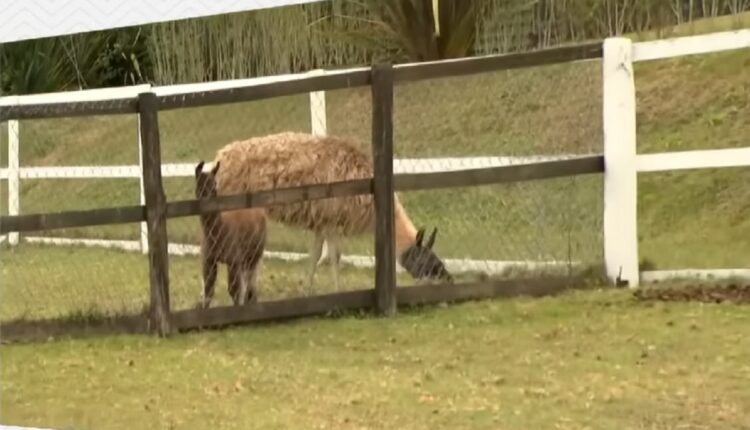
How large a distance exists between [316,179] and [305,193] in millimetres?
751

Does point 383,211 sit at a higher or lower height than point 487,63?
lower

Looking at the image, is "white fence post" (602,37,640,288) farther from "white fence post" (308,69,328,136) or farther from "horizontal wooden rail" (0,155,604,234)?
"white fence post" (308,69,328,136)

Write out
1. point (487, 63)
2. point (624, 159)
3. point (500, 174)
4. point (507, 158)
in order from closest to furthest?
point (487, 63), point (500, 174), point (624, 159), point (507, 158)

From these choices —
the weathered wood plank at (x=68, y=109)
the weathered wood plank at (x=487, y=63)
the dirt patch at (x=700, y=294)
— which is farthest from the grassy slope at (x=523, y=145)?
the weathered wood plank at (x=68, y=109)

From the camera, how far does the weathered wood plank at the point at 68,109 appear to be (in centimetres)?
491

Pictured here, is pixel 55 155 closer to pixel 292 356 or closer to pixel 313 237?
pixel 313 237

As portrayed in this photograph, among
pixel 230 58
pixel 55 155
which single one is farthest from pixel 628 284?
pixel 55 155

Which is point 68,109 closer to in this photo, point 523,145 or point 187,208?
point 187,208

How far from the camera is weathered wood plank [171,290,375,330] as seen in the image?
17.1 ft

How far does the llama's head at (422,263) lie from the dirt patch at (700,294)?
1005mm

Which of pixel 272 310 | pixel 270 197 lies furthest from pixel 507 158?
pixel 272 310

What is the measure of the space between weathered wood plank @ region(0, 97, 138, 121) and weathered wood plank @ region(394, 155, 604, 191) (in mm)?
1269

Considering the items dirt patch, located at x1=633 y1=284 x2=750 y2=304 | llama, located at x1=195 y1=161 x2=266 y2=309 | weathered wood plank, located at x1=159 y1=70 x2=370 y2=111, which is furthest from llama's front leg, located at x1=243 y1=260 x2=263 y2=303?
dirt patch, located at x1=633 y1=284 x2=750 y2=304

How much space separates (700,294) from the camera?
210 inches
